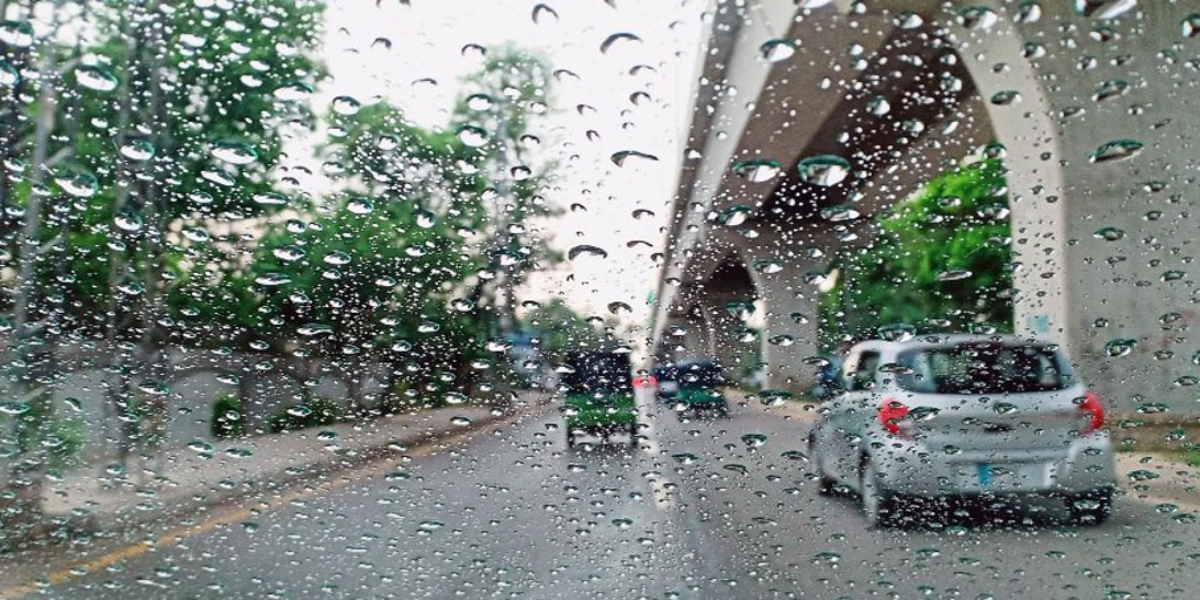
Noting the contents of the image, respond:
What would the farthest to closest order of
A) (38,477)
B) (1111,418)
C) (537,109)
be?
(38,477) < (537,109) < (1111,418)

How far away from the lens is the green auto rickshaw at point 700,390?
98.3 inches

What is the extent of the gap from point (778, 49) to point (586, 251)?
27.6 inches

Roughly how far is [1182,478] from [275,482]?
2454mm

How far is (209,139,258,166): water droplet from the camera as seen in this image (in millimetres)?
2656

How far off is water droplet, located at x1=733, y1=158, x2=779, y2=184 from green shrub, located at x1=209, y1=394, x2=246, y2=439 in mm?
1655

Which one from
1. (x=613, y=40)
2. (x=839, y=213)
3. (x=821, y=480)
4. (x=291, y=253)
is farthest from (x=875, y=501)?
(x=291, y=253)

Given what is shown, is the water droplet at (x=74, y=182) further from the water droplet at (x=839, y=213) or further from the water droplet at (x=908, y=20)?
the water droplet at (x=908, y=20)

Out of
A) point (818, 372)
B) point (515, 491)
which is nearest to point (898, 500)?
point (818, 372)

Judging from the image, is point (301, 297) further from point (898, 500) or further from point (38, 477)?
point (898, 500)

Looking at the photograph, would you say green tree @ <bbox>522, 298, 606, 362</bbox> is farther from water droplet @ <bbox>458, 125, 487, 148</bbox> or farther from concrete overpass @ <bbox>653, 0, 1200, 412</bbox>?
water droplet @ <bbox>458, 125, 487, 148</bbox>

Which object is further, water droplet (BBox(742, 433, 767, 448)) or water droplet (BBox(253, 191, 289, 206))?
water droplet (BBox(253, 191, 289, 206))

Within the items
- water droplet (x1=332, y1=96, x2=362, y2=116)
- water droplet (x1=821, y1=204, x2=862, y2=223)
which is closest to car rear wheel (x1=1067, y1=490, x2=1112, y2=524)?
water droplet (x1=821, y1=204, x2=862, y2=223)

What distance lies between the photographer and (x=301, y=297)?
2.71m

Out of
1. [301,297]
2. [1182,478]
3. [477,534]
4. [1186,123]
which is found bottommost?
[477,534]
